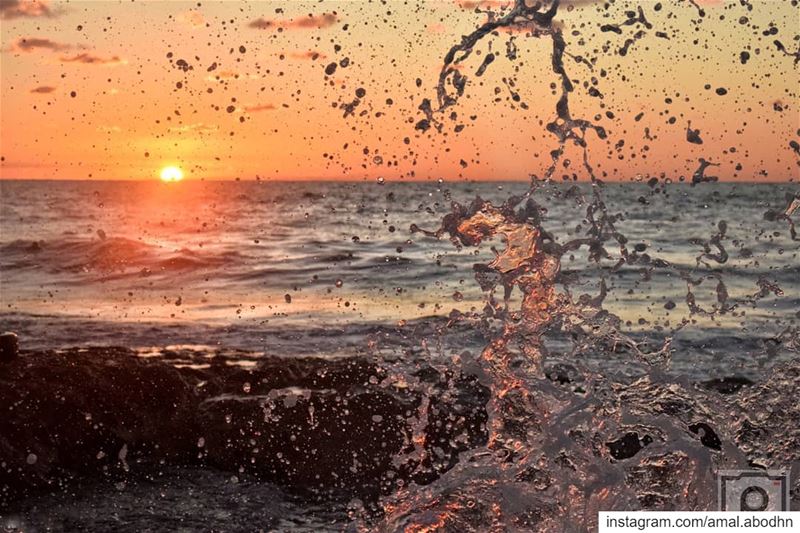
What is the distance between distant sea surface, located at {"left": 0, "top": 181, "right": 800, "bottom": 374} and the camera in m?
12.0

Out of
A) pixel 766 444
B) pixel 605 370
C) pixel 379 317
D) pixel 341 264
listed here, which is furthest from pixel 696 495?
pixel 341 264

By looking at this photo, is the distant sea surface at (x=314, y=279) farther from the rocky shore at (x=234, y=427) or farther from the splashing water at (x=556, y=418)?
the rocky shore at (x=234, y=427)

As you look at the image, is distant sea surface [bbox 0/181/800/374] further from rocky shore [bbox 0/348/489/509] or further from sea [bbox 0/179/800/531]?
rocky shore [bbox 0/348/489/509]

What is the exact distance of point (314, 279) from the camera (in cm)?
1744

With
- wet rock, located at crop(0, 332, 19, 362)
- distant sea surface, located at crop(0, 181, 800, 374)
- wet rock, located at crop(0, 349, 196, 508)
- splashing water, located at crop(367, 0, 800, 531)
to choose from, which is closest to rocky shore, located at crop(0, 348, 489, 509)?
wet rock, located at crop(0, 349, 196, 508)

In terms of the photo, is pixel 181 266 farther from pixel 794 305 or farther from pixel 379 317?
pixel 794 305

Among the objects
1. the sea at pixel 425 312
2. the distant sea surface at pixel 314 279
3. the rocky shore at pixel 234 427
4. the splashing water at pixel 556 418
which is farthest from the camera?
the distant sea surface at pixel 314 279

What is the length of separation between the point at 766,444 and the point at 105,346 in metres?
7.41

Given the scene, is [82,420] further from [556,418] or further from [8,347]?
[556,418]

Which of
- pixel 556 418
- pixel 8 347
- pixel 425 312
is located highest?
pixel 556 418

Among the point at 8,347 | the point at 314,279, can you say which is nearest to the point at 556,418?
the point at 8,347

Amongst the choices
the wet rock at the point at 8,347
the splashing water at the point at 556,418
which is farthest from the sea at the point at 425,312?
the wet rock at the point at 8,347

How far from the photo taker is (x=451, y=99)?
6309 mm

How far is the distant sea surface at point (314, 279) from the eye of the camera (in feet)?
39.4
